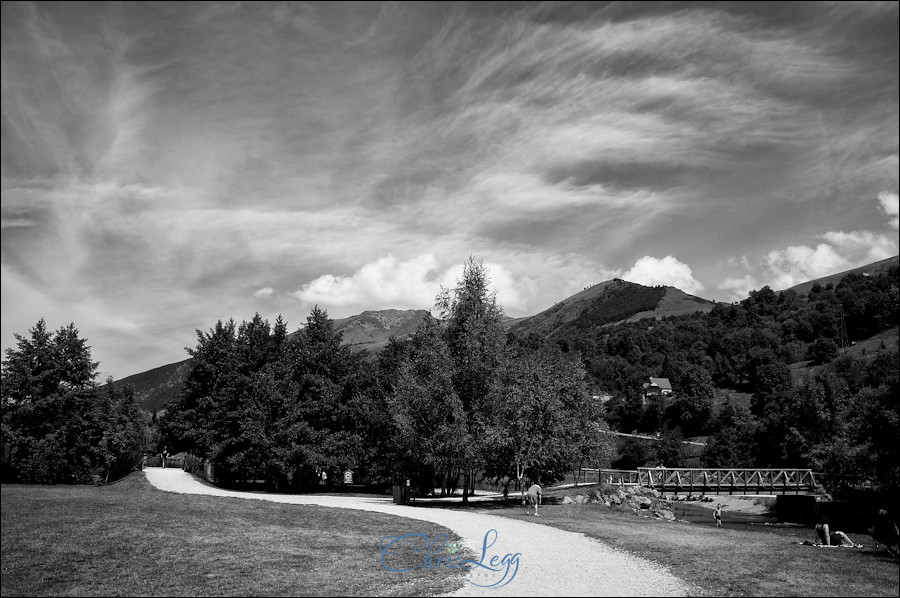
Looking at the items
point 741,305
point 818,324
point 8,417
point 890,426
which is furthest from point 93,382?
point 741,305

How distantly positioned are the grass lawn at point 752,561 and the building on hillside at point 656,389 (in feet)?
389

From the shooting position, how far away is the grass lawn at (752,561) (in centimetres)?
1177

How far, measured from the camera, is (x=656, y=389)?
147 m

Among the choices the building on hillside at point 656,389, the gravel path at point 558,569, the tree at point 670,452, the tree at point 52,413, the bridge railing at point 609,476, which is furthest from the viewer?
the building on hillside at point 656,389

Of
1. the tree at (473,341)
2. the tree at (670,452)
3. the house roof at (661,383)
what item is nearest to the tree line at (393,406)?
the tree at (473,341)

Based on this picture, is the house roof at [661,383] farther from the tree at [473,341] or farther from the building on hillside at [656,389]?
the tree at [473,341]

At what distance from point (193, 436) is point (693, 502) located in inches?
1744

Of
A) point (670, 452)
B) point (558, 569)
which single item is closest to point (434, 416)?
point (558, 569)

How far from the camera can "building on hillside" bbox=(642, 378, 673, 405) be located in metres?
137

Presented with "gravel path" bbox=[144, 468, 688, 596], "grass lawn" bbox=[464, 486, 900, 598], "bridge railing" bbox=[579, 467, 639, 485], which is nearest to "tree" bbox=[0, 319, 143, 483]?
"gravel path" bbox=[144, 468, 688, 596]

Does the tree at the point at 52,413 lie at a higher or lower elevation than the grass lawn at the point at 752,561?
higher

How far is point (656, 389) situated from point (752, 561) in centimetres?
14051

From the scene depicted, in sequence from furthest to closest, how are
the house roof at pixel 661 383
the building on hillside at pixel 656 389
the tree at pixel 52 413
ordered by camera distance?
the house roof at pixel 661 383 < the building on hillside at pixel 656 389 < the tree at pixel 52 413

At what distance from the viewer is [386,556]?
15.0 meters
